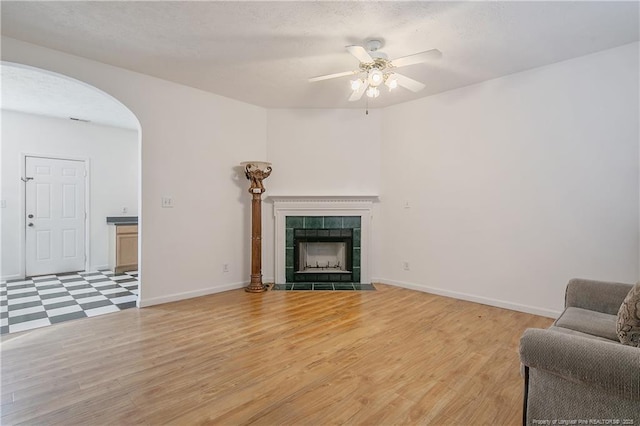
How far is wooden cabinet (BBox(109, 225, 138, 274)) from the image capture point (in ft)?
17.6

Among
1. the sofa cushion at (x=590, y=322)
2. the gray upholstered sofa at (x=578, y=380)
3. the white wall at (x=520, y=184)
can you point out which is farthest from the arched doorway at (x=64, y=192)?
the sofa cushion at (x=590, y=322)

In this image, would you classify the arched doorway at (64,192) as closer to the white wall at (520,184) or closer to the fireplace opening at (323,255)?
the fireplace opening at (323,255)

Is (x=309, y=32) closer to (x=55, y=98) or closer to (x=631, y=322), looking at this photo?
(x=631, y=322)

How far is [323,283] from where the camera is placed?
14.6 ft

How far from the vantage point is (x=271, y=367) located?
83.6 inches

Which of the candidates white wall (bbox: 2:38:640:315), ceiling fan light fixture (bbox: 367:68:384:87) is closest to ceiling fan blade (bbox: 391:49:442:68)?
ceiling fan light fixture (bbox: 367:68:384:87)

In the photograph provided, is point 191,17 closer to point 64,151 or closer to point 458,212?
point 458,212

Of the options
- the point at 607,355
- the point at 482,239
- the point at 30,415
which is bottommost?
the point at 30,415

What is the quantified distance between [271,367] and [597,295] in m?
2.25

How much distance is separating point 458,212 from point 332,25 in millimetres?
2616

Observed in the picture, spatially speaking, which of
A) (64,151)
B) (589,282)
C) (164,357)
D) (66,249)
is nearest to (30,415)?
(164,357)

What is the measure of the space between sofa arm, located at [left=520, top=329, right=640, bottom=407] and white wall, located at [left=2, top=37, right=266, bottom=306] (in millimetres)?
3566

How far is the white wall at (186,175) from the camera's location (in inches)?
132

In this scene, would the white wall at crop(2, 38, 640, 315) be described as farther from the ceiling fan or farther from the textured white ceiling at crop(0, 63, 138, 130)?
the ceiling fan
